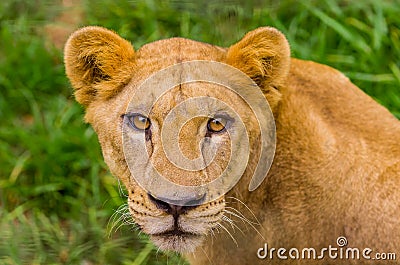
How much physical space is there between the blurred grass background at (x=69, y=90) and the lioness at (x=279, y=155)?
1.09 meters

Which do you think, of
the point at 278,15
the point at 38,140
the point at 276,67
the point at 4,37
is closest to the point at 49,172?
the point at 38,140

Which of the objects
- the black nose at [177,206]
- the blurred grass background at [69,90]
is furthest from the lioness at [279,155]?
the blurred grass background at [69,90]

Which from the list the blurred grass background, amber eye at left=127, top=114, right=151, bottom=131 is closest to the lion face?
amber eye at left=127, top=114, right=151, bottom=131

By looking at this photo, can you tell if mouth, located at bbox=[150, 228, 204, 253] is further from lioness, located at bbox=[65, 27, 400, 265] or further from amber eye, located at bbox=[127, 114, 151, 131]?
amber eye, located at bbox=[127, 114, 151, 131]

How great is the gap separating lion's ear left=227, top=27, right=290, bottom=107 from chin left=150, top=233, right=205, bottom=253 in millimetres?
747

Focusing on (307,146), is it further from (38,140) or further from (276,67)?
(38,140)

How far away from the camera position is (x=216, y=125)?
3516 mm

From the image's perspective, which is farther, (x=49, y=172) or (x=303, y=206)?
(x=49, y=172)

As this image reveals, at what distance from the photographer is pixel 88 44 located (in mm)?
3777

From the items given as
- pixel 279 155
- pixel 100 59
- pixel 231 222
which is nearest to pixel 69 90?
pixel 100 59

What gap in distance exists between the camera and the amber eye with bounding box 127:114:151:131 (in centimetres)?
351

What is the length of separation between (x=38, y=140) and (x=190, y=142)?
2331 mm

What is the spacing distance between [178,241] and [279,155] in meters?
0.65

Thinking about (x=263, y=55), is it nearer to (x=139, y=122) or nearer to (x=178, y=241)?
(x=139, y=122)
